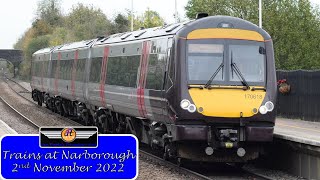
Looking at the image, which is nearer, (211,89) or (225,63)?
(211,89)

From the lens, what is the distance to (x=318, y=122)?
21.0 metres

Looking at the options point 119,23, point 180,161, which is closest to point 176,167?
point 180,161

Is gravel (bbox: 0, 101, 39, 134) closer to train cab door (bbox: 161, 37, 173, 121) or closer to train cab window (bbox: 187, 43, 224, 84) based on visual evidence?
train cab door (bbox: 161, 37, 173, 121)

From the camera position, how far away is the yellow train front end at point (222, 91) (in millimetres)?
11656

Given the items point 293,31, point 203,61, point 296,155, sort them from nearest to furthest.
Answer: point 203,61
point 296,155
point 293,31

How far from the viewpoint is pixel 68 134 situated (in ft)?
12.8

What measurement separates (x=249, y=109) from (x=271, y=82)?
0.76m

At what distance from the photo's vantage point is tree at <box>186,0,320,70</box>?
42.9m

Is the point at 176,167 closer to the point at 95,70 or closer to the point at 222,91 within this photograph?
the point at 222,91

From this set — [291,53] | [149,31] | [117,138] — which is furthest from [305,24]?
[117,138]

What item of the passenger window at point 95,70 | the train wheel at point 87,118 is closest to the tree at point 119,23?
the train wheel at point 87,118

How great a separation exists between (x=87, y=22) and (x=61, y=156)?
297ft

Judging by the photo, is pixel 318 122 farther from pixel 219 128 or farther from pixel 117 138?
pixel 117 138

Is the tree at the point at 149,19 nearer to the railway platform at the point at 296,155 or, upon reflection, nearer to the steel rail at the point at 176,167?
the steel rail at the point at 176,167
